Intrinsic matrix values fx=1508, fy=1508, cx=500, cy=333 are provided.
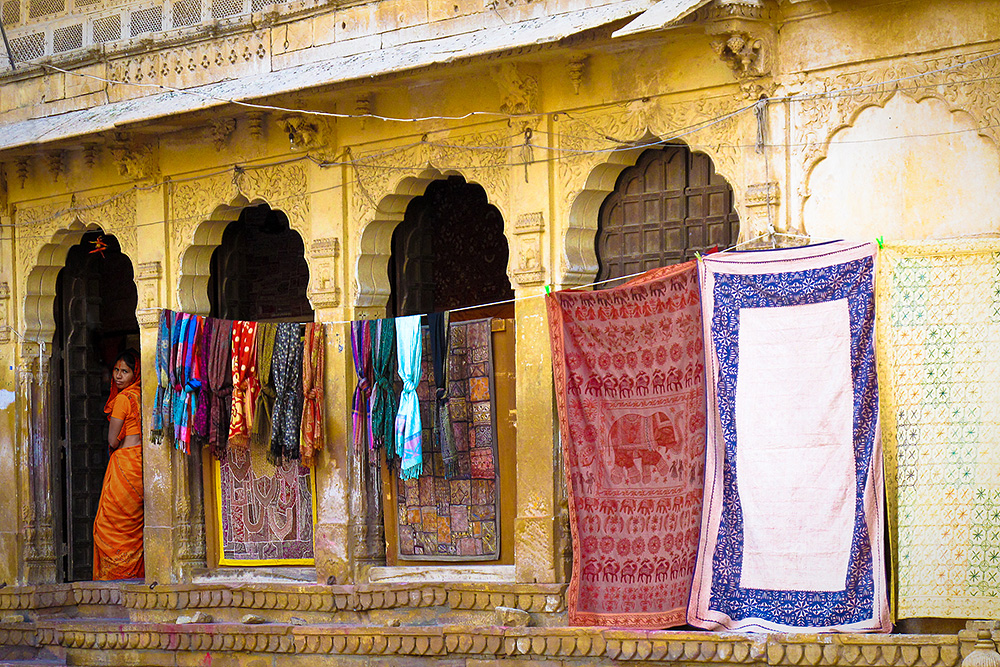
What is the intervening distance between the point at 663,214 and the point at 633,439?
1286 millimetres

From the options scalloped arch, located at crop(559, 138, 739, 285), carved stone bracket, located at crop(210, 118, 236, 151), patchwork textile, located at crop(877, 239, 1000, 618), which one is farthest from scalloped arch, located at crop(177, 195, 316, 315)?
patchwork textile, located at crop(877, 239, 1000, 618)

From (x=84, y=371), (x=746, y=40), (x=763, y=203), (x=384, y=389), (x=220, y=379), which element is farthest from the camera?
(x=84, y=371)

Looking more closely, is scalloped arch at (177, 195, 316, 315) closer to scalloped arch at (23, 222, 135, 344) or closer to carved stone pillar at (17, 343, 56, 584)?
scalloped arch at (23, 222, 135, 344)

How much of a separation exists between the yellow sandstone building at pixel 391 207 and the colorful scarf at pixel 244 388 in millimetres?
511

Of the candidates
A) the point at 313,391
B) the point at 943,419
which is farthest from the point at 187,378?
the point at 943,419

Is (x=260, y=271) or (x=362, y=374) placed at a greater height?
(x=260, y=271)

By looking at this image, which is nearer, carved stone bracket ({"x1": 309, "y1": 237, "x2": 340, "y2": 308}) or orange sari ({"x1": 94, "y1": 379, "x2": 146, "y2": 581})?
carved stone bracket ({"x1": 309, "y1": 237, "x2": 340, "y2": 308})

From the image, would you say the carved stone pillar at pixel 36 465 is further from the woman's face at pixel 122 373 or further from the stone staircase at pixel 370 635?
the woman's face at pixel 122 373

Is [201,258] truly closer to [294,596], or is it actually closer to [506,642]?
[294,596]

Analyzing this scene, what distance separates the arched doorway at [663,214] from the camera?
828 centimetres

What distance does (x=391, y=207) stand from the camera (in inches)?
378

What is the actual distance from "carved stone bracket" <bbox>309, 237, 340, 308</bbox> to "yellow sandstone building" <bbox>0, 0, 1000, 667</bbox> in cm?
3

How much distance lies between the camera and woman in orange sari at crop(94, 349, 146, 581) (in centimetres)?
1109

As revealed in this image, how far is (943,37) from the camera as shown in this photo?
7.24 metres
